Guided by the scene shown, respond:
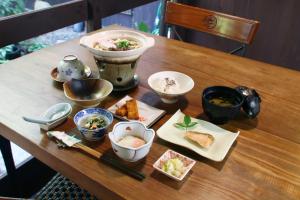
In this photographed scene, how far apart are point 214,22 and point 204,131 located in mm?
888

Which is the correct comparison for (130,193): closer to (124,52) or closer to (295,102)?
(124,52)

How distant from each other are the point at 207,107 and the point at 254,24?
75 centimetres

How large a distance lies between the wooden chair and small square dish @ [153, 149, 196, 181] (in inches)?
37.2

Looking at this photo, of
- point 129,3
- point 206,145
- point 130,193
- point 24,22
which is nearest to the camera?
point 130,193

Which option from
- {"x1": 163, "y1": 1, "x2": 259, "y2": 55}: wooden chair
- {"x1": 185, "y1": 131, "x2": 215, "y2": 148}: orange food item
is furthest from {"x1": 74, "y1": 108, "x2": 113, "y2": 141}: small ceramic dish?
{"x1": 163, "y1": 1, "x2": 259, "y2": 55}: wooden chair

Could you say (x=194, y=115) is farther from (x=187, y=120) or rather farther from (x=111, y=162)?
(x=111, y=162)

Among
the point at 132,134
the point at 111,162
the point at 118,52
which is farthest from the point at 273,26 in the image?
the point at 111,162

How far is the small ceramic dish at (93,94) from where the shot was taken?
3.07 feet

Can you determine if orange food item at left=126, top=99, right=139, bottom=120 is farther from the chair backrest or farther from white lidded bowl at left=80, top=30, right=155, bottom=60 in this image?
the chair backrest

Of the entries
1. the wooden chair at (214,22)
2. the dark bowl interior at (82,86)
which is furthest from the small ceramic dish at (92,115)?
the wooden chair at (214,22)

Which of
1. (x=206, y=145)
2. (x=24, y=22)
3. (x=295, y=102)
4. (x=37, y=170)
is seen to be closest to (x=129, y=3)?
(x=24, y=22)

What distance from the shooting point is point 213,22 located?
1584 mm

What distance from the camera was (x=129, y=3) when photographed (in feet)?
6.78

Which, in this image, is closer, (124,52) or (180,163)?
(180,163)
